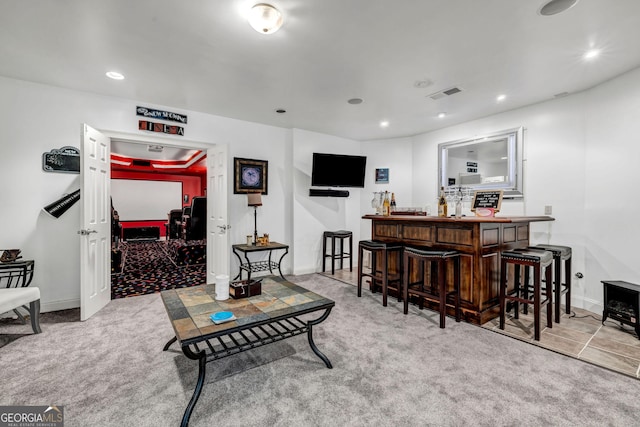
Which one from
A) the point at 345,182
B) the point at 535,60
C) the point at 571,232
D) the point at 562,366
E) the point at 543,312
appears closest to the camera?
the point at 562,366

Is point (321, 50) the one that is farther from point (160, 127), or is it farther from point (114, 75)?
point (160, 127)

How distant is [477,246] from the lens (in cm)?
291

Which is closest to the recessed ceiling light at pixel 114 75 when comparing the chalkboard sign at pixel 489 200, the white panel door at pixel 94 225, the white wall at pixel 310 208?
the white panel door at pixel 94 225

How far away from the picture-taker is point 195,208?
581 cm

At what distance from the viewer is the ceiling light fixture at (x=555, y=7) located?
6.29 feet

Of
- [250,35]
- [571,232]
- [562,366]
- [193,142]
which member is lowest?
[562,366]

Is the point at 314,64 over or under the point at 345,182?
over

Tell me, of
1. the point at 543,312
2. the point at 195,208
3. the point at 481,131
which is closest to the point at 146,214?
the point at 195,208

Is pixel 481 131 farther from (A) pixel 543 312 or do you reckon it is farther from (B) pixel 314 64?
(B) pixel 314 64

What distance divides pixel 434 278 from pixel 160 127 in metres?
4.11

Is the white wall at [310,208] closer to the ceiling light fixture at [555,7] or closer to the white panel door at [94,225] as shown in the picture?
the white panel door at [94,225]

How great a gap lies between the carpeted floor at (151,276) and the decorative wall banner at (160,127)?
2.26 metres

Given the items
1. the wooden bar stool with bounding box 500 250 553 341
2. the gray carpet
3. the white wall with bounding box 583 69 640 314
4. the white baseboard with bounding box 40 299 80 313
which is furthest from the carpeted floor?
the white wall with bounding box 583 69 640 314

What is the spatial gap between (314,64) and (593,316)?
13.5ft
